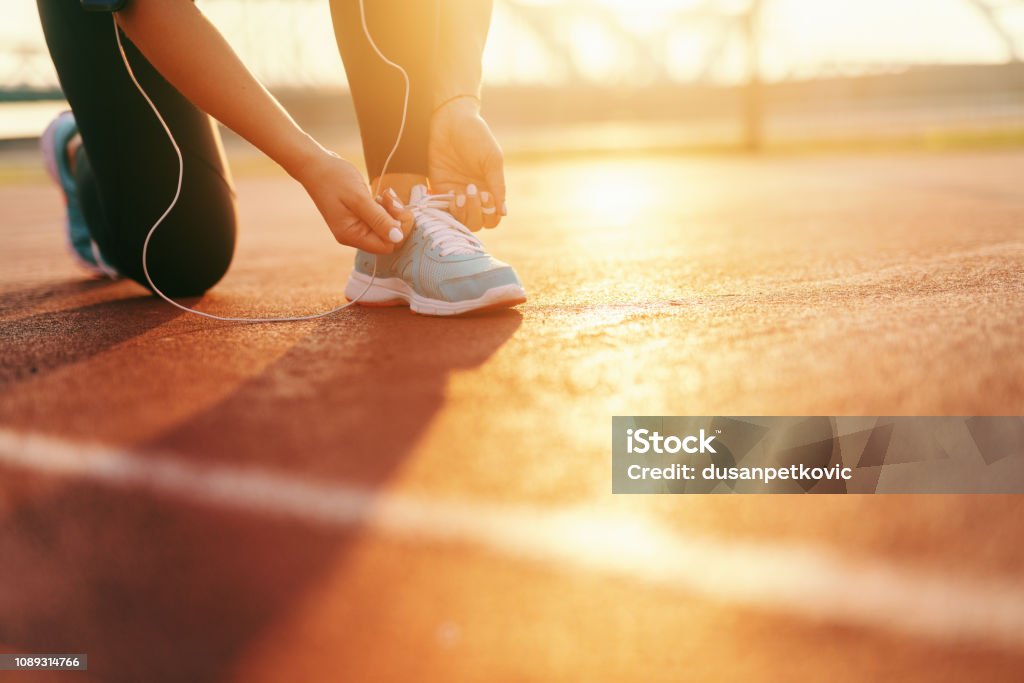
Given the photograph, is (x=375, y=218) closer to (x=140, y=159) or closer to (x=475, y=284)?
(x=475, y=284)

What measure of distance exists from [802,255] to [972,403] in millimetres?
935

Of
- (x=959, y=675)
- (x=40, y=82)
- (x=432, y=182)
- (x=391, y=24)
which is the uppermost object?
(x=40, y=82)

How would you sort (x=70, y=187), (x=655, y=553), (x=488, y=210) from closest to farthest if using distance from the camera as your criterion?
(x=655, y=553) → (x=488, y=210) → (x=70, y=187)

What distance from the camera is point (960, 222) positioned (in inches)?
74.7

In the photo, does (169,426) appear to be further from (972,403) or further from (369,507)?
(972,403)

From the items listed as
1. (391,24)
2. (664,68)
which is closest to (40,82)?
(664,68)

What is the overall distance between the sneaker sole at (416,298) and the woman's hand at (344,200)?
3.8 inches

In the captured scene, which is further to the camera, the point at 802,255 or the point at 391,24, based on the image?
the point at 802,255

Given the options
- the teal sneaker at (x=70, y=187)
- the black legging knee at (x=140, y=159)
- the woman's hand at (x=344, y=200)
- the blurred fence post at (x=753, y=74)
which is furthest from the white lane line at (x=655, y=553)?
the blurred fence post at (x=753, y=74)

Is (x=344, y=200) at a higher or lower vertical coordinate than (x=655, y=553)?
higher

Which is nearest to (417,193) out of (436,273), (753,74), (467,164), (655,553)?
(467,164)

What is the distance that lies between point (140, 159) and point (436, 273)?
514 mm

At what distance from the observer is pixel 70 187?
1.59 meters

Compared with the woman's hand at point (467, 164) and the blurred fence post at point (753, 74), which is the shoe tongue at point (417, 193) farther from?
the blurred fence post at point (753, 74)
